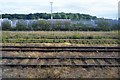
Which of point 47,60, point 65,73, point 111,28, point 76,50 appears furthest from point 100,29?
point 65,73

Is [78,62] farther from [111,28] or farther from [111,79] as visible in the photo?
[111,28]

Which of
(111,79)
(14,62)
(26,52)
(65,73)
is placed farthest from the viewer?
(26,52)

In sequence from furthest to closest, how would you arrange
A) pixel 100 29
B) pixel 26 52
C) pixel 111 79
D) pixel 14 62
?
pixel 100 29, pixel 26 52, pixel 14 62, pixel 111 79

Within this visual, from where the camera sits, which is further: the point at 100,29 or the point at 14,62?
the point at 100,29

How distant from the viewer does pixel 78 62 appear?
10.1 meters

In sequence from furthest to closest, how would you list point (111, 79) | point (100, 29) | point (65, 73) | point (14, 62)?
Answer: point (100, 29), point (14, 62), point (65, 73), point (111, 79)

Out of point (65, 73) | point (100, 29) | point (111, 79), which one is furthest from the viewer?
point (100, 29)

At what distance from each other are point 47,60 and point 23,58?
38.5 inches

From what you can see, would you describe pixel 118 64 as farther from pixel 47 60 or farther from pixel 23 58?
pixel 23 58

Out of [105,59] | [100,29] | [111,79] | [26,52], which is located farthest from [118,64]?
[100,29]

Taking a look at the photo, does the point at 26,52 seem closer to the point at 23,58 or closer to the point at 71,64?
the point at 23,58

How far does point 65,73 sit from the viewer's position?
830 centimetres

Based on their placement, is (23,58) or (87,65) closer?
(87,65)

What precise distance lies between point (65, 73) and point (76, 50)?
4204 mm
